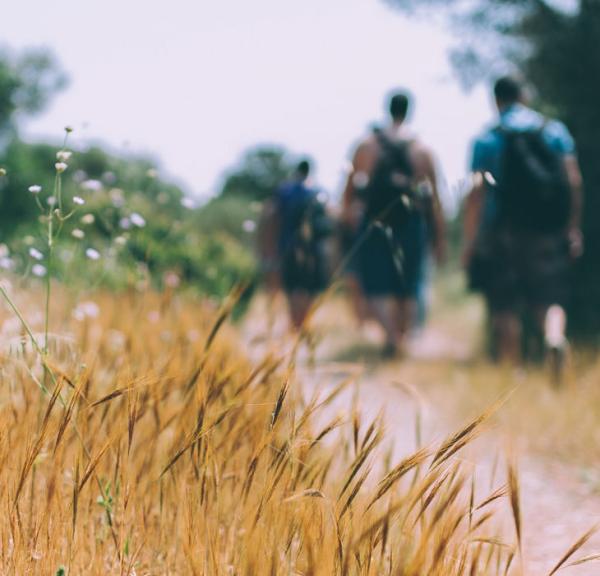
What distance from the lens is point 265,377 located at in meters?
2.38

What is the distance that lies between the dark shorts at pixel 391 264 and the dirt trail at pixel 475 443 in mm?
577

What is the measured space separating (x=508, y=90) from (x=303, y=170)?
2648 millimetres

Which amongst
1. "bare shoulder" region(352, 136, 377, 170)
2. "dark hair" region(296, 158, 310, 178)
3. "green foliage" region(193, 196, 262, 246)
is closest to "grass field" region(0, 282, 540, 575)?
"bare shoulder" region(352, 136, 377, 170)

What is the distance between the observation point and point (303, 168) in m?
8.05

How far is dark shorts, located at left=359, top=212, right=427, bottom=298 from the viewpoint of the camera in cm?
730

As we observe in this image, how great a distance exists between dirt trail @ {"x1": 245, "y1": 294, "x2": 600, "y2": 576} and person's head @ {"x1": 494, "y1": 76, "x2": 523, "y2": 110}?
188cm

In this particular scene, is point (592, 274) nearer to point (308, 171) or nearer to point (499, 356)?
point (499, 356)

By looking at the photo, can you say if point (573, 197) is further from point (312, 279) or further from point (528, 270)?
point (312, 279)

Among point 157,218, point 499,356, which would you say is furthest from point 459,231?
point 499,356

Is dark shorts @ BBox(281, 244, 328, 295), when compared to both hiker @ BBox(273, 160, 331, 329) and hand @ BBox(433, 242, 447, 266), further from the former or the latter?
hand @ BBox(433, 242, 447, 266)

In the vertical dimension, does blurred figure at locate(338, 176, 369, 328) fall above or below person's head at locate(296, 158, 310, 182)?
below

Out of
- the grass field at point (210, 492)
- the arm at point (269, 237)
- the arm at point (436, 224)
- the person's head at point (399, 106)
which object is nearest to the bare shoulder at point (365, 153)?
the person's head at point (399, 106)

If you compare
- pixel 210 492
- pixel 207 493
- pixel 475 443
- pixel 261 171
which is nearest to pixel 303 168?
pixel 475 443

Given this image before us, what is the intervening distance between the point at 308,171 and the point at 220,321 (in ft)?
19.7
